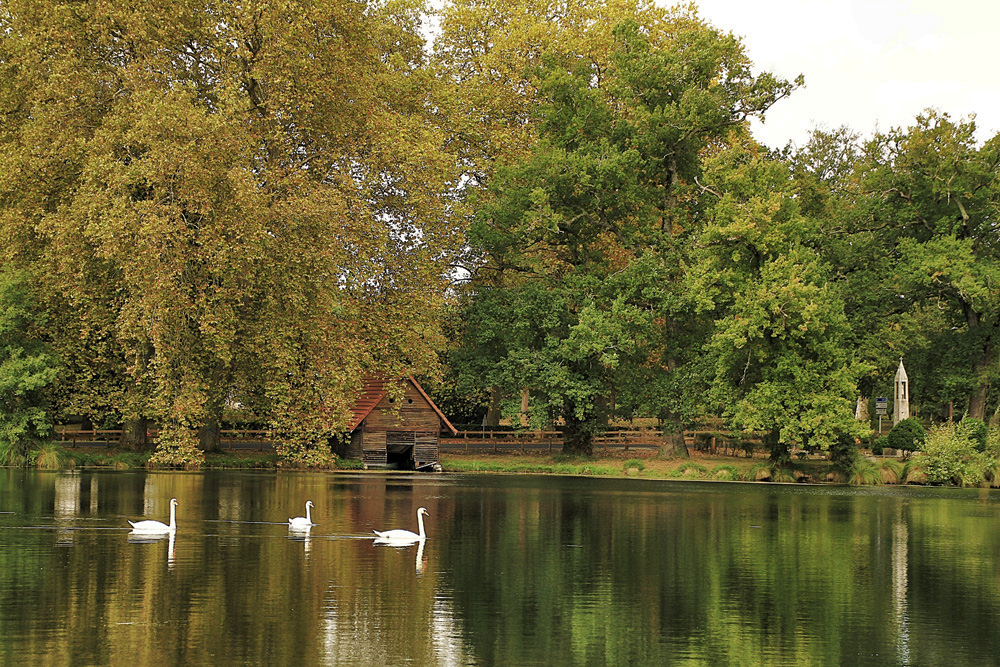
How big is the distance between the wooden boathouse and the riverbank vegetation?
3.03m

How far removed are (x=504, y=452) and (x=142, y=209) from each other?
1153 inches

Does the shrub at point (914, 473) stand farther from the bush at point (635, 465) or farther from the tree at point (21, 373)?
the tree at point (21, 373)

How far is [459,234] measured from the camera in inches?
2245

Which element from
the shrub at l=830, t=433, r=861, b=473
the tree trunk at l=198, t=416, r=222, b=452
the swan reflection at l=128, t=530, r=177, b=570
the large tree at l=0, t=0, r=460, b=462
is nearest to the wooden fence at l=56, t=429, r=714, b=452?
the tree trunk at l=198, t=416, r=222, b=452

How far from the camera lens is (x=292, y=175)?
45188 mm

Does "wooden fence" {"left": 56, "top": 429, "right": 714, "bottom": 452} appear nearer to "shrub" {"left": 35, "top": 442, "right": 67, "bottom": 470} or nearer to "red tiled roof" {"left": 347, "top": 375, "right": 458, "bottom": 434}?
"red tiled roof" {"left": 347, "top": 375, "right": 458, "bottom": 434}

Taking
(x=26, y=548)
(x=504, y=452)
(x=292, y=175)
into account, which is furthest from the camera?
(x=504, y=452)

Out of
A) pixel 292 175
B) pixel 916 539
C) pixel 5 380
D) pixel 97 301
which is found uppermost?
pixel 292 175

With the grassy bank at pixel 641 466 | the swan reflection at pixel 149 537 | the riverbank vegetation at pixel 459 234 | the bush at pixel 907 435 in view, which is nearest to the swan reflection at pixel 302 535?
the swan reflection at pixel 149 537

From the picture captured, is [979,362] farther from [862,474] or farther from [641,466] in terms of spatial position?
[641,466]

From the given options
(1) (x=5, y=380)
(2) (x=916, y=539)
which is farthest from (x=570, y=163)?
(2) (x=916, y=539)

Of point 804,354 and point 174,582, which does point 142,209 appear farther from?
point 804,354

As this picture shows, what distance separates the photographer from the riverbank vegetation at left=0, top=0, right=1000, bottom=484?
141 feet

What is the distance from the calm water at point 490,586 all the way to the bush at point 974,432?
56.3 ft
